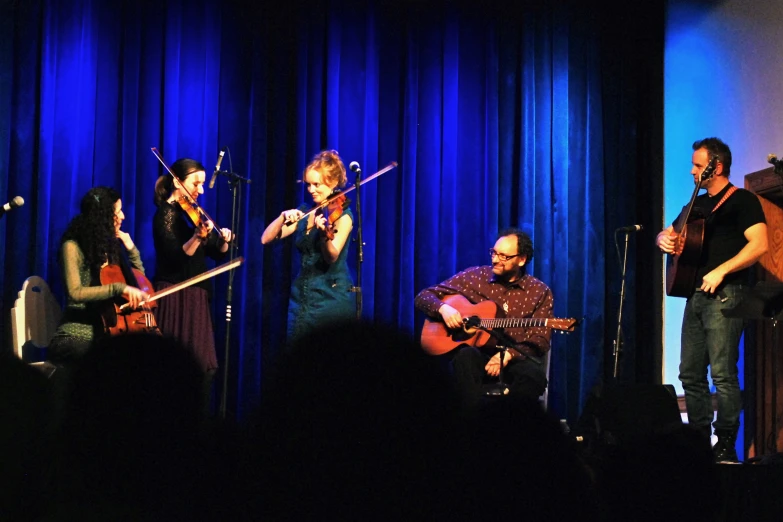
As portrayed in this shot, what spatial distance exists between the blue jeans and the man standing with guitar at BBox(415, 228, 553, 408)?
0.76 metres

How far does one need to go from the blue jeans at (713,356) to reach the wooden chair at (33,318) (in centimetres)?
335

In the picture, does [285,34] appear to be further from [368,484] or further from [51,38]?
[368,484]

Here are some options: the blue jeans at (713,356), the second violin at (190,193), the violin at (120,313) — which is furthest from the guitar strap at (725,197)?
the violin at (120,313)

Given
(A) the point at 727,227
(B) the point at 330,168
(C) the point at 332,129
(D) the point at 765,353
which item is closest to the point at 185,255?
(B) the point at 330,168

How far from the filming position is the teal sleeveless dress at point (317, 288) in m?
4.65

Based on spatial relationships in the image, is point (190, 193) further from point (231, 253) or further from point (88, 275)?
point (88, 275)

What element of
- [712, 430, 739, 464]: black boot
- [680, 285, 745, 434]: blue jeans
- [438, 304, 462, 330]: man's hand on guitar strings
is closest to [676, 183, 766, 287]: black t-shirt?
[680, 285, 745, 434]: blue jeans

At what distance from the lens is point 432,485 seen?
1.13m

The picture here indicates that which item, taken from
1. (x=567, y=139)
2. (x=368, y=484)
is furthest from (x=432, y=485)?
(x=567, y=139)

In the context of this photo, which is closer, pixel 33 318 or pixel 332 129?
pixel 33 318

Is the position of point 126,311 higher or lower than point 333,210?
lower

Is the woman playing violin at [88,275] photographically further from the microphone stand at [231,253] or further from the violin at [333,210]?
the violin at [333,210]

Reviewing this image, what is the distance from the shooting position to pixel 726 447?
4.37 m

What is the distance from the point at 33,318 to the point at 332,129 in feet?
7.21
